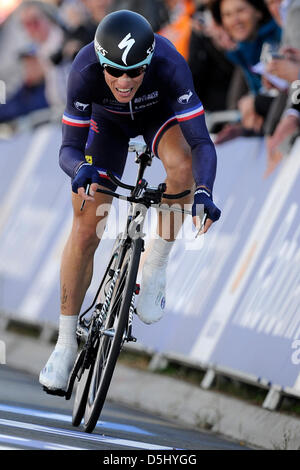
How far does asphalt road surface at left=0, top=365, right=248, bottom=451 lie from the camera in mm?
5469

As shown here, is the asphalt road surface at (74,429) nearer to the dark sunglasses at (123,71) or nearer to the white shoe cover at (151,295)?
the white shoe cover at (151,295)

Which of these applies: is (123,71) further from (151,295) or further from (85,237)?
(151,295)

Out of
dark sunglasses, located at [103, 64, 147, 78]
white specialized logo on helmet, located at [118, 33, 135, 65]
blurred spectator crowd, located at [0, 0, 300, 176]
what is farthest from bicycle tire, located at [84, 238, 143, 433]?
blurred spectator crowd, located at [0, 0, 300, 176]

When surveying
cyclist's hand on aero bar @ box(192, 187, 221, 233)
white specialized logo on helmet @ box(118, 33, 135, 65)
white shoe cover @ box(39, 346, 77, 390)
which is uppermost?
white specialized logo on helmet @ box(118, 33, 135, 65)

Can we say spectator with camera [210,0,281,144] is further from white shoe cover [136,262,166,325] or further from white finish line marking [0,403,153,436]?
white finish line marking [0,403,153,436]

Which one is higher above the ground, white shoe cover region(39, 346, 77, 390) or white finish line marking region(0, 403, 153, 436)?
white shoe cover region(39, 346, 77, 390)

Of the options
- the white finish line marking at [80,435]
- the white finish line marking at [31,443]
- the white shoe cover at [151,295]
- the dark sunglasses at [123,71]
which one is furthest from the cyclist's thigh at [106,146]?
the white finish line marking at [31,443]

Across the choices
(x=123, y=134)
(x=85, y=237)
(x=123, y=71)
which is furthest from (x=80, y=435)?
(x=123, y=71)

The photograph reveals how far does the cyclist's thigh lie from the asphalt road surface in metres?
1.51

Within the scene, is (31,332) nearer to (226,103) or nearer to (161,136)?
(226,103)

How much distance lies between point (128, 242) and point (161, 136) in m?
0.67

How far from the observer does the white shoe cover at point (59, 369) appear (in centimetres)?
641
